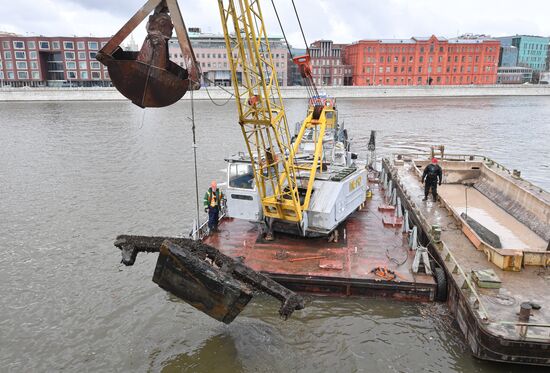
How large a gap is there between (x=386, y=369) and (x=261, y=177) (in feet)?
18.9

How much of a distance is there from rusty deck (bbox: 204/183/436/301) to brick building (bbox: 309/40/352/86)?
9794cm

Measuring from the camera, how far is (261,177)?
37.5 ft

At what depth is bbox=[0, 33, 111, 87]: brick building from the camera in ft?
319

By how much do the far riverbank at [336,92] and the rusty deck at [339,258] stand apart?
7647cm

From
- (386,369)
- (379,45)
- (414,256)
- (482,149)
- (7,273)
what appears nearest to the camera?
(386,369)

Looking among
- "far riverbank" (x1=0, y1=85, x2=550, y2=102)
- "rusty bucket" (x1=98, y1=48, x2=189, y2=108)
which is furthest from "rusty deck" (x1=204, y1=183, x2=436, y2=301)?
"far riverbank" (x1=0, y1=85, x2=550, y2=102)

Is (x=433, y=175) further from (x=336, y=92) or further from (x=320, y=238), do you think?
(x=336, y=92)

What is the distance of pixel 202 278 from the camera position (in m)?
7.03

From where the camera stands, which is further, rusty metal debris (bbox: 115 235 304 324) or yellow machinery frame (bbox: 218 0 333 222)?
yellow machinery frame (bbox: 218 0 333 222)

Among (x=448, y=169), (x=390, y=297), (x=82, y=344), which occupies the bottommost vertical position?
(x=82, y=344)

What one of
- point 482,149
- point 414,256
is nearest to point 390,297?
point 414,256

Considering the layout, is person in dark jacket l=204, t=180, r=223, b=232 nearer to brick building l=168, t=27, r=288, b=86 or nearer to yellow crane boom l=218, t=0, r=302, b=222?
yellow crane boom l=218, t=0, r=302, b=222

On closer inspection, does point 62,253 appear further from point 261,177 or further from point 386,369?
point 386,369

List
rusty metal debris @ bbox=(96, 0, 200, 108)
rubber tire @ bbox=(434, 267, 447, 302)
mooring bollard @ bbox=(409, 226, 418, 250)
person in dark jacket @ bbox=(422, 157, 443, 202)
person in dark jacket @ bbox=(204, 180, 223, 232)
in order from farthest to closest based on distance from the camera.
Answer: person in dark jacket @ bbox=(422, 157, 443, 202)
person in dark jacket @ bbox=(204, 180, 223, 232)
mooring bollard @ bbox=(409, 226, 418, 250)
rubber tire @ bbox=(434, 267, 447, 302)
rusty metal debris @ bbox=(96, 0, 200, 108)
